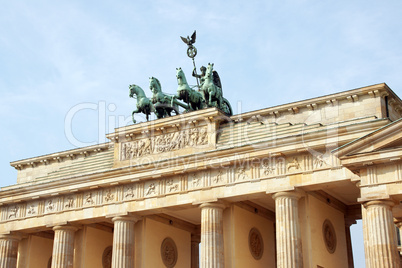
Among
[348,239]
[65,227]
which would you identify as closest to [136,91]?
[65,227]

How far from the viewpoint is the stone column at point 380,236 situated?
27281 mm

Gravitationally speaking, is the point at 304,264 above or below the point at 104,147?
below

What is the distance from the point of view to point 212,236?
119 ft

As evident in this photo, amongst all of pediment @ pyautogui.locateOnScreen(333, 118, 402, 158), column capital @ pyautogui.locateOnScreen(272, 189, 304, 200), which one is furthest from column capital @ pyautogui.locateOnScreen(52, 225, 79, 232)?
pediment @ pyautogui.locateOnScreen(333, 118, 402, 158)

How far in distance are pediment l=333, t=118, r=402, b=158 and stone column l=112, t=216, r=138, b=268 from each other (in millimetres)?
15872

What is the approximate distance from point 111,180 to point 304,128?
1236 cm

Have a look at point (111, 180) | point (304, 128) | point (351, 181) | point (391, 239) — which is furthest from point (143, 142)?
point (391, 239)

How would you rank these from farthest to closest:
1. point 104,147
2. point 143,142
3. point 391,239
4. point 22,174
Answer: point 22,174, point 104,147, point 143,142, point 391,239

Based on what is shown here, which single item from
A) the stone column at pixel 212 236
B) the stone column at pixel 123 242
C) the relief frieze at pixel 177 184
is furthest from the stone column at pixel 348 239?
the stone column at pixel 123 242

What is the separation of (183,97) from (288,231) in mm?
11558

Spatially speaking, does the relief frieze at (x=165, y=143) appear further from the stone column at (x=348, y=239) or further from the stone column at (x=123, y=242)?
the stone column at (x=348, y=239)

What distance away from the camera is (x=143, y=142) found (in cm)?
4069

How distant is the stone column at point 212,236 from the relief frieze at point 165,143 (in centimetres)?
401

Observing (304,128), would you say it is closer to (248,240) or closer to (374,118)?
(374,118)
